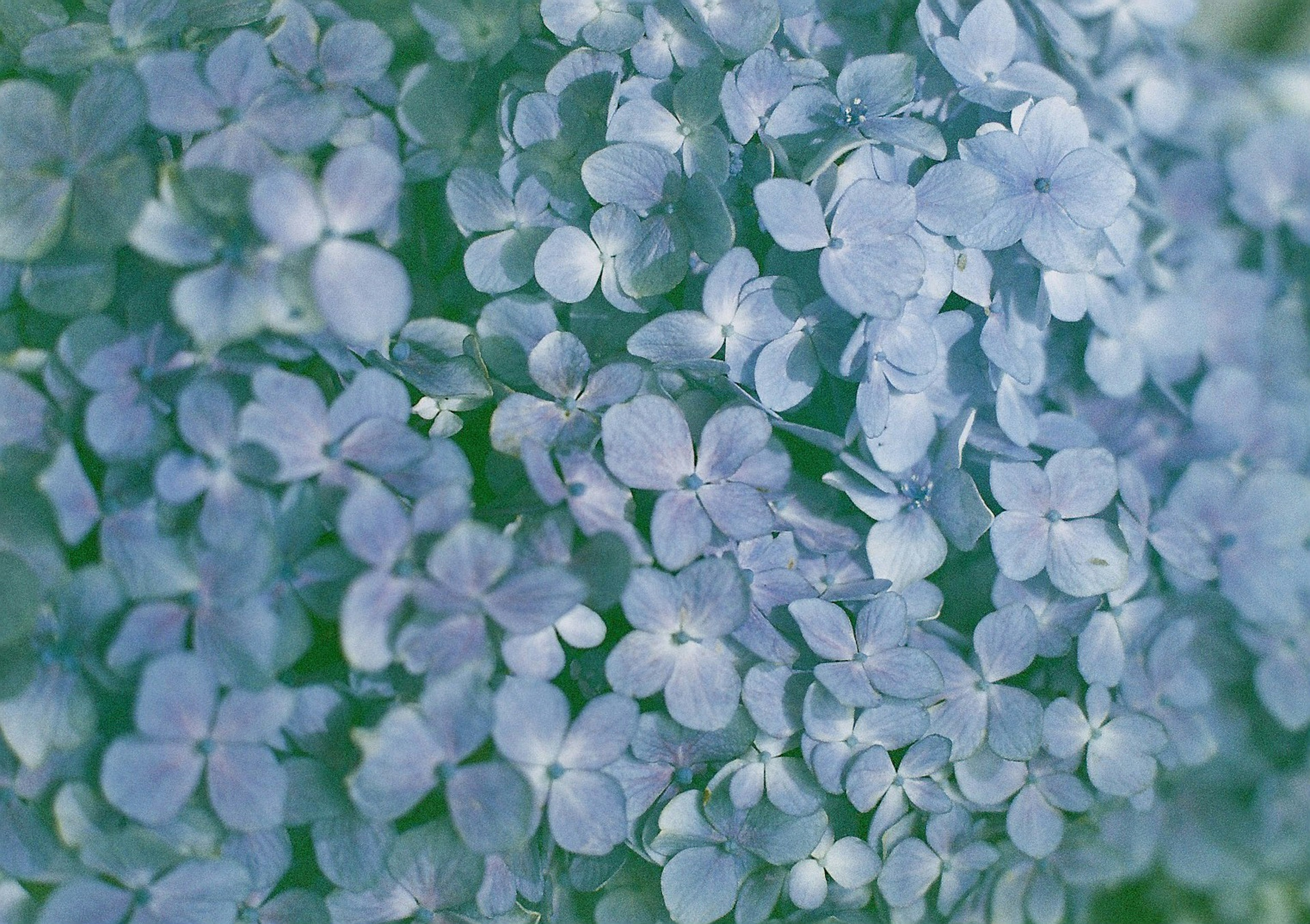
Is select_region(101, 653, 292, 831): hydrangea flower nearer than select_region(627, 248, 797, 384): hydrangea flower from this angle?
Yes

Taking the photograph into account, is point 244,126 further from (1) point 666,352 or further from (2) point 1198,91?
(2) point 1198,91

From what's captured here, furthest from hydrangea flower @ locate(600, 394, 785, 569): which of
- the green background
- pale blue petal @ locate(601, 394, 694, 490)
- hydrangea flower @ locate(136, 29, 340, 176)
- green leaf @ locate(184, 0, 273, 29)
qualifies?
the green background

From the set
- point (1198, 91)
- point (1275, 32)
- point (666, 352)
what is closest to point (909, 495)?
point (666, 352)

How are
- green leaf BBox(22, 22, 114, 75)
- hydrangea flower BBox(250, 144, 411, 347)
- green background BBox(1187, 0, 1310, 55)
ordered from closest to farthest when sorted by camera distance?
hydrangea flower BBox(250, 144, 411, 347)
green leaf BBox(22, 22, 114, 75)
green background BBox(1187, 0, 1310, 55)

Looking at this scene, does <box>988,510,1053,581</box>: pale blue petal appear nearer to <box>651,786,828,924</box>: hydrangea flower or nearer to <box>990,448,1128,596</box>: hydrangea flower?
<box>990,448,1128,596</box>: hydrangea flower

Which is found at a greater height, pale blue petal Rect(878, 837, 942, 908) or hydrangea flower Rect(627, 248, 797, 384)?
hydrangea flower Rect(627, 248, 797, 384)

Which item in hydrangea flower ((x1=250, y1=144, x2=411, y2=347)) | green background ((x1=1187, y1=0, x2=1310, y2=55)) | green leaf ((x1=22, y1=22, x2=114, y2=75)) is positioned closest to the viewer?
hydrangea flower ((x1=250, y1=144, x2=411, y2=347))

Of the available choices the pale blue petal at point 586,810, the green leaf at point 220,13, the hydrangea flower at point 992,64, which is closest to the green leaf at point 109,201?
the green leaf at point 220,13

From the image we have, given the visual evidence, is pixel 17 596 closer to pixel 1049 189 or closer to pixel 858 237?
pixel 858 237
